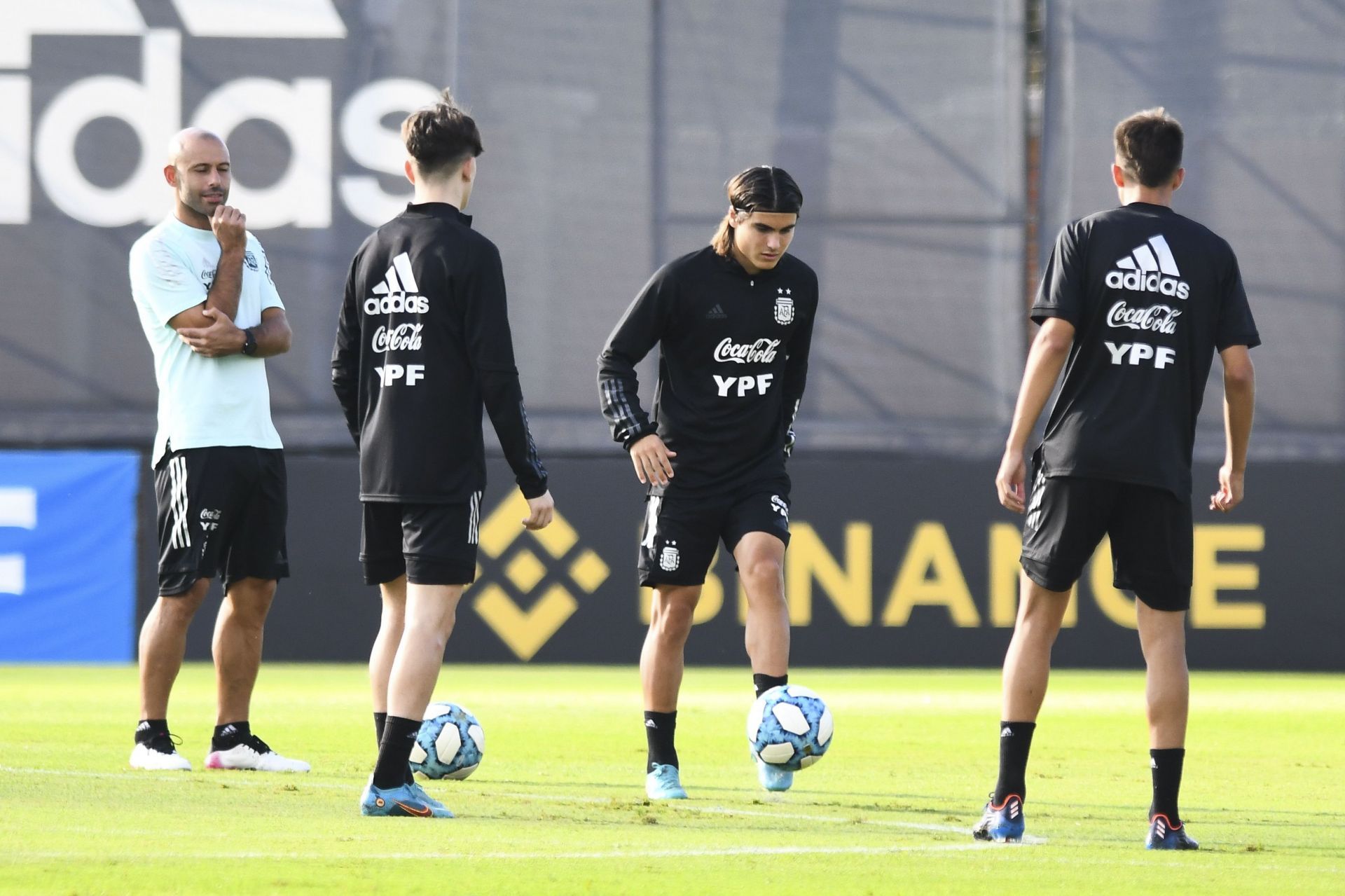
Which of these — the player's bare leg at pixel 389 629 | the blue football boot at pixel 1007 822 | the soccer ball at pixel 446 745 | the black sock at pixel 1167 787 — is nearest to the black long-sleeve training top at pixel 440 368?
the player's bare leg at pixel 389 629

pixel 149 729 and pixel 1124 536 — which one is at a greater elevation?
pixel 1124 536

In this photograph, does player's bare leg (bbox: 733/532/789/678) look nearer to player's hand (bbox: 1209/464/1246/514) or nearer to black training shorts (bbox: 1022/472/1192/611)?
black training shorts (bbox: 1022/472/1192/611)

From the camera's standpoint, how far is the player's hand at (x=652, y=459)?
19.4 ft

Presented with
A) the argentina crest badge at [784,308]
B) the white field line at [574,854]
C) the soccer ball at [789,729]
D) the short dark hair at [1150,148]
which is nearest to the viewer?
the white field line at [574,854]

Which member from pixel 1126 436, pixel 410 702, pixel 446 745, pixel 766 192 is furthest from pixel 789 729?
pixel 766 192

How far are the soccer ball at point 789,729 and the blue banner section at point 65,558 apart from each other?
6.73 meters

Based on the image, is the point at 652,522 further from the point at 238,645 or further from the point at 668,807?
the point at 238,645


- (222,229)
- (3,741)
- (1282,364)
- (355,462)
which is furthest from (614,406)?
(1282,364)

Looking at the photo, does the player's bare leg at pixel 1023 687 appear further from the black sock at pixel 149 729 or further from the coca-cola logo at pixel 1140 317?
the black sock at pixel 149 729

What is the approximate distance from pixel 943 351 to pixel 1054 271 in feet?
24.2

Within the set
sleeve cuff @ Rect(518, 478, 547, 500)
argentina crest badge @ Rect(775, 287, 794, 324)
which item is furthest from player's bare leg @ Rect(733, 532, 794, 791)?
sleeve cuff @ Rect(518, 478, 547, 500)

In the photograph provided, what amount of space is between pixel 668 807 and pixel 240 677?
1.70 metres

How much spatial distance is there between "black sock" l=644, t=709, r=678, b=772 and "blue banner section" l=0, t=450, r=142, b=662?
640 cm

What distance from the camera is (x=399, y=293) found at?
5.16 metres
